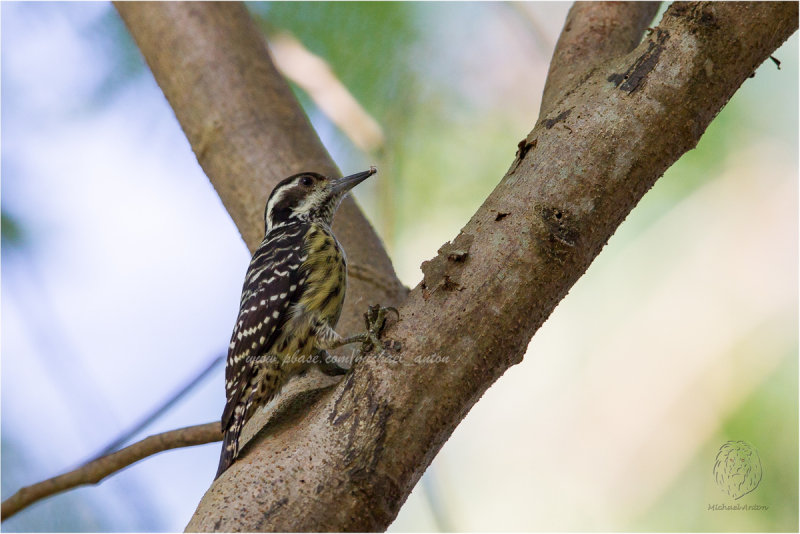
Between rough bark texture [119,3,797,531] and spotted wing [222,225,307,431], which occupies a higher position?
spotted wing [222,225,307,431]

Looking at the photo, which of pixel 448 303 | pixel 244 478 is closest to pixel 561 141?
pixel 448 303

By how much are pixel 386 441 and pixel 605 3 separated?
109 inches

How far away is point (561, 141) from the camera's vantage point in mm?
2977

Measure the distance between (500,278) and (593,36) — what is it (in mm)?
1833

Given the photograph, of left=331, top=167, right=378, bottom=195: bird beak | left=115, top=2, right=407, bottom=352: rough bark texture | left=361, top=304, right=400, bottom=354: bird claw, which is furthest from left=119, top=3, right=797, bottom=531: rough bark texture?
left=331, top=167, right=378, bottom=195: bird beak

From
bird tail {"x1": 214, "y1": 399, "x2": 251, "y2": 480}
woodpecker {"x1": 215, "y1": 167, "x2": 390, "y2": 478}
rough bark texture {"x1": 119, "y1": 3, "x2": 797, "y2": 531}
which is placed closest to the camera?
rough bark texture {"x1": 119, "y1": 3, "x2": 797, "y2": 531}

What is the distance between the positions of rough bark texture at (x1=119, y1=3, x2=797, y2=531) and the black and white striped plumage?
2.83ft

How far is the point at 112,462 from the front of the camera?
395cm

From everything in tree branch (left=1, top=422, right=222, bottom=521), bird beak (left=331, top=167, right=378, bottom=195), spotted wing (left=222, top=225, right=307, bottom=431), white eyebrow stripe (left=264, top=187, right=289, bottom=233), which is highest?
white eyebrow stripe (left=264, top=187, right=289, bottom=233)

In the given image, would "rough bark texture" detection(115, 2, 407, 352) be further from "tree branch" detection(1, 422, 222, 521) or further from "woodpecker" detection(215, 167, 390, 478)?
"tree branch" detection(1, 422, 222, 521)

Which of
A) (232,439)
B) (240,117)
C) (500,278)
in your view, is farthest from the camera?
(240,117)

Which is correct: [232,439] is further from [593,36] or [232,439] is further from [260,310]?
[593,36]

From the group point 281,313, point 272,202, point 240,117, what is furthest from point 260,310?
point 240,117

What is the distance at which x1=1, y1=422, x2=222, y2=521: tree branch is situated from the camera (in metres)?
3.88
